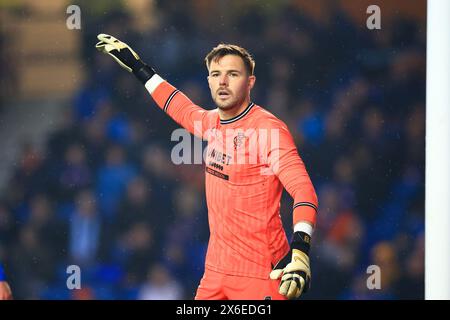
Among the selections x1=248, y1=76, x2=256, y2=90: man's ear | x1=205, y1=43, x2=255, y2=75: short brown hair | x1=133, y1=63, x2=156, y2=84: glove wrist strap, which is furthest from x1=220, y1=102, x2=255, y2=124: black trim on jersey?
x1=133, y1=63, x2=156, y2=84: glove wrist strap

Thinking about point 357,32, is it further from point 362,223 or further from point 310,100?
point 362,223

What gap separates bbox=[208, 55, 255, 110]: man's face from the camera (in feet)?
15.0

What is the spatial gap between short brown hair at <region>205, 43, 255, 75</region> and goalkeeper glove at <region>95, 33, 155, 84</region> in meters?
0.38

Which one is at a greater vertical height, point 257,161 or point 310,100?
point 310,100

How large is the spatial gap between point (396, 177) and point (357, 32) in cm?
90

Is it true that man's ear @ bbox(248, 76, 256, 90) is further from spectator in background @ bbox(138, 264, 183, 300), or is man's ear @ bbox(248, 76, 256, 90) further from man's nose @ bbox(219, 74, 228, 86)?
spectator in background @ bbox(138, 264, 183, 300)

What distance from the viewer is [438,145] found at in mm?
4234

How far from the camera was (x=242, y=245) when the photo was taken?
4500 millimetres

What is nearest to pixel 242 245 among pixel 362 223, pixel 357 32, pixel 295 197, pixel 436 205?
pixel 295 197

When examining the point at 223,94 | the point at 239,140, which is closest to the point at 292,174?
the point at 239,140

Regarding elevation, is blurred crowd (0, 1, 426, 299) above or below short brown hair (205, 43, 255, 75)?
below

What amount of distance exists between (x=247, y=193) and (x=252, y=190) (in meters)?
0.03

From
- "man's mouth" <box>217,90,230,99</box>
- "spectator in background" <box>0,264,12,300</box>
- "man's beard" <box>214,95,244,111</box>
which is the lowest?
"spectator in background" <box>0,264,12,300</box>
